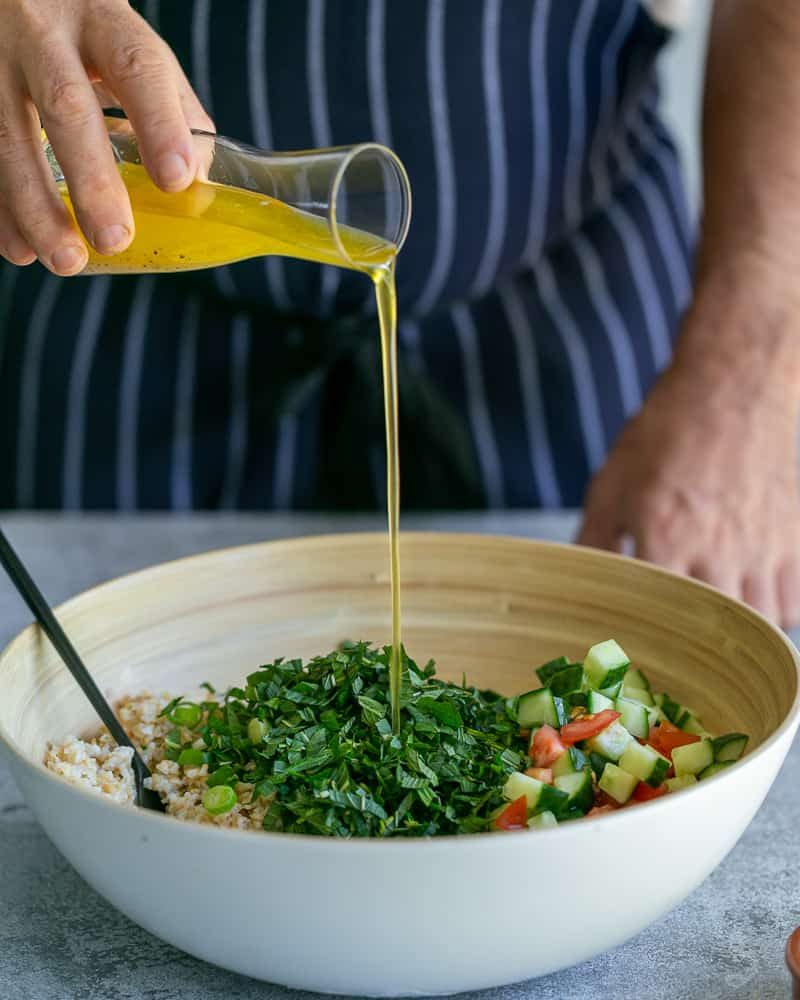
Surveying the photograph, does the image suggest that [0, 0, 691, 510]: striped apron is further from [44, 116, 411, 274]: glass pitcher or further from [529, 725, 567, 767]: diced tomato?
[529, 725, 567, 767]: diced tomato

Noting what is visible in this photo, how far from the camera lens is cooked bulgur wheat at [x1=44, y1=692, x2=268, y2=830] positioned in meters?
1.06

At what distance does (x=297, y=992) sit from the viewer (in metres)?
0.97

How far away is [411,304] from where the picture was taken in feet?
6.78

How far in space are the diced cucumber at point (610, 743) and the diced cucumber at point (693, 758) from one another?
0.05 metres

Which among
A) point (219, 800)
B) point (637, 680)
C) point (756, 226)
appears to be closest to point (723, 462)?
point (756, 226)

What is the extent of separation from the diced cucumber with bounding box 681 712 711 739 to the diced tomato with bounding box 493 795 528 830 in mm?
292

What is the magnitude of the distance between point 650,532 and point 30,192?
0.92 metres

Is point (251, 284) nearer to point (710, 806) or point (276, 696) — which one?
point (276, 696)

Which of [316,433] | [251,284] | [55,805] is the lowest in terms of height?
[316,433]

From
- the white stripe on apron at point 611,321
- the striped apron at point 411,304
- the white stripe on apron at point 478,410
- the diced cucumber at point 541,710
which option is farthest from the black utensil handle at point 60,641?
the white stripe on apron at point 611,321

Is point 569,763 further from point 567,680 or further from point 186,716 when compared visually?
point 186,716

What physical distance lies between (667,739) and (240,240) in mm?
599

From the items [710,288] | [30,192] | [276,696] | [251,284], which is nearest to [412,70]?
[251,284]

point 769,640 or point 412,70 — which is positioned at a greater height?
point 412,70
